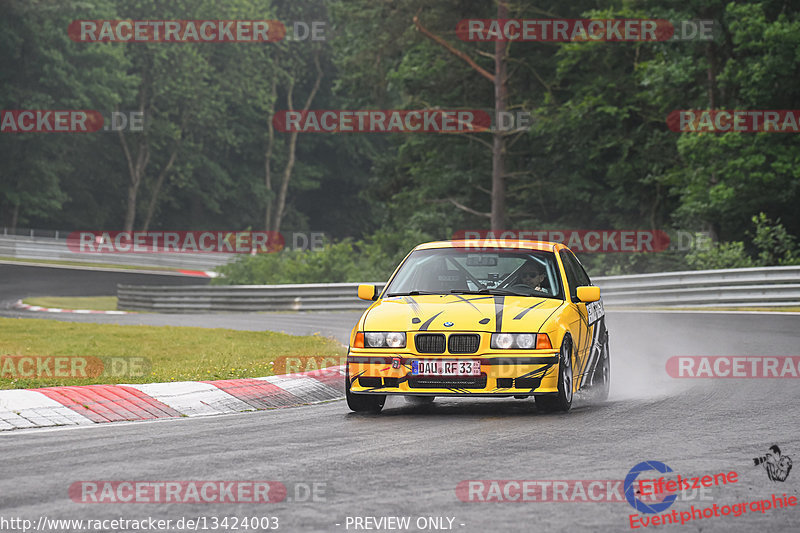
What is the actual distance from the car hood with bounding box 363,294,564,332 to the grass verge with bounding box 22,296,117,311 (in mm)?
26490

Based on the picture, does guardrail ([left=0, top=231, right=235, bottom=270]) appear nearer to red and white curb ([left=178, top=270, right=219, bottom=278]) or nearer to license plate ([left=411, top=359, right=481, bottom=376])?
red and white curb ([left=178, top=270, right=219, bottom=278])

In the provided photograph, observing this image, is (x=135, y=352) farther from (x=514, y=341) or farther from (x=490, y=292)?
(x=514, y=341)

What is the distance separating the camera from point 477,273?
11086mm

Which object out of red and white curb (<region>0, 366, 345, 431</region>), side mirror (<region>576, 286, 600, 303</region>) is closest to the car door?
side mirror (<region>576, 286, 600, 303</region>)

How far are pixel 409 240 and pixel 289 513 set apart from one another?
3709 cm

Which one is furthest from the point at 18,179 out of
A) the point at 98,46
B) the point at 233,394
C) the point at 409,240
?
the point at 233,394

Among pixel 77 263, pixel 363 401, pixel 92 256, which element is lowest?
pixel 363 401

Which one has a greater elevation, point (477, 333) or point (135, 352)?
point (477, 333)

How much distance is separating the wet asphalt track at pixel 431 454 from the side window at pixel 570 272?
109 cm

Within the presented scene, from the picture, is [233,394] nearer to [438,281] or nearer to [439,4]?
[438,281]

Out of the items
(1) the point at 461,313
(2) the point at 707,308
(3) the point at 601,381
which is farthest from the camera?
(2) the point at 707,308

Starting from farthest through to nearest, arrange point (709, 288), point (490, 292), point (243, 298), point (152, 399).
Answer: point (243, 298), point (709, 288), point (490, 292), point (152, 399)

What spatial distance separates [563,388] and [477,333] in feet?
2.90

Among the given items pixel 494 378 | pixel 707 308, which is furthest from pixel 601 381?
pixel 707 308
